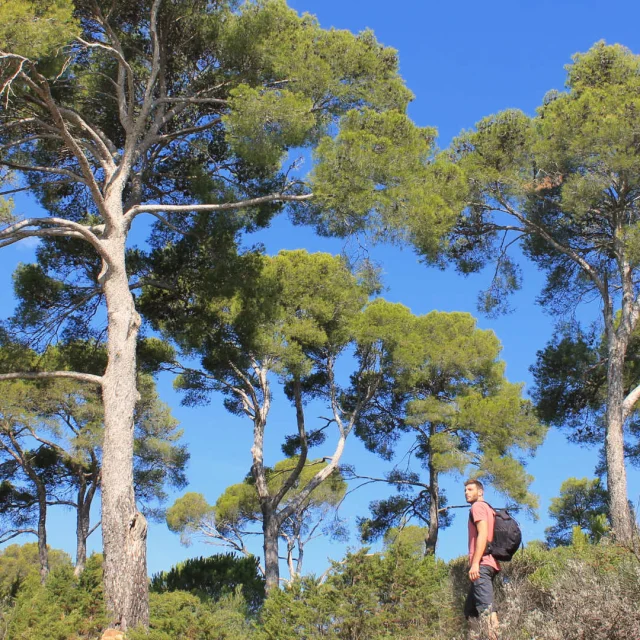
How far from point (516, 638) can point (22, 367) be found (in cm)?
787

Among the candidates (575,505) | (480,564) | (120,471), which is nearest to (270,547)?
(120,471)

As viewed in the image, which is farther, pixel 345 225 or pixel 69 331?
pixel 69 331

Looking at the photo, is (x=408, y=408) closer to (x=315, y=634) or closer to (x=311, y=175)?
(x=311, y=175)

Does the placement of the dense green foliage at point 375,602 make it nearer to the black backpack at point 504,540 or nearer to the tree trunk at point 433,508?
the black backpack at point 504,540

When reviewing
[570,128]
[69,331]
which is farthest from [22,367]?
[570,128]

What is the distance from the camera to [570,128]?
10.2m

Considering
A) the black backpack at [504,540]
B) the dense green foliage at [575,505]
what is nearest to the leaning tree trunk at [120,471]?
the black backpack at [504,540]

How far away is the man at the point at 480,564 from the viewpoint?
4594 millimetres

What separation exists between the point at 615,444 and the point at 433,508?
6.13 metres

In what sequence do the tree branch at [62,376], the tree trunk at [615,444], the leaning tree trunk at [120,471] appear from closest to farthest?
the leaning tree trunk at [120,471] → the tree branch at [62,376] → the tree trunk at [615,444]

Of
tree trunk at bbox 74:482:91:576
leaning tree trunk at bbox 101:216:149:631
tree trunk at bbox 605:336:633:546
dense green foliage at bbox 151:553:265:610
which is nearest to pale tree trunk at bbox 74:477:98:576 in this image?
tree trunk at bbox 74:482:91:576

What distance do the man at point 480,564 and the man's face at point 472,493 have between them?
0.03m

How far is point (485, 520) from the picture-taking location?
186 inches

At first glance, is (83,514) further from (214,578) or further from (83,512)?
(214,578)
